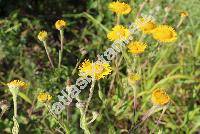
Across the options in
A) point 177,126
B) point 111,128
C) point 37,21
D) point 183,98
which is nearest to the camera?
point 111,128

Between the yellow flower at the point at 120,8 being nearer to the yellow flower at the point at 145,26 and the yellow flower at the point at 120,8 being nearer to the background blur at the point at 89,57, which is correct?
the yellow flower at the point at 145,26

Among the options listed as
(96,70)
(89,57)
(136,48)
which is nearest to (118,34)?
(136,48)

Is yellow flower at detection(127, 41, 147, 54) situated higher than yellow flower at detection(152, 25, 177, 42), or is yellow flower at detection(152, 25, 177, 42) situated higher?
yellow flower at detection(152, 25, 177, 42)

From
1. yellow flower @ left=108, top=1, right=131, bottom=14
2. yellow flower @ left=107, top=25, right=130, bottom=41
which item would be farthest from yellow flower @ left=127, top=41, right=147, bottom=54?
yellow flower @ left=108, top=1, right=131, bottom=14

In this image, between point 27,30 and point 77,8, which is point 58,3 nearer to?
point 77,8

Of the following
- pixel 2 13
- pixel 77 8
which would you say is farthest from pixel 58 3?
pixel 2 13

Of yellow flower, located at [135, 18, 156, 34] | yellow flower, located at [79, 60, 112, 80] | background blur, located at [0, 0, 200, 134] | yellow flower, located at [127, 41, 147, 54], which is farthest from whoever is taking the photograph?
background blur, located at [0, 0, 200, 134]

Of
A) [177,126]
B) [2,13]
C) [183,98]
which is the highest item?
→ [2,13]

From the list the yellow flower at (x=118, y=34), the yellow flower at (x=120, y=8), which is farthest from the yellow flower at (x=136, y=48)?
the yellow flower at (x=120, y=8)

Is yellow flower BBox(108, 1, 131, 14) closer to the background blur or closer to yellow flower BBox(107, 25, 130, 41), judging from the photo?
yellow flower BBox(107, 25, 130, 41)
